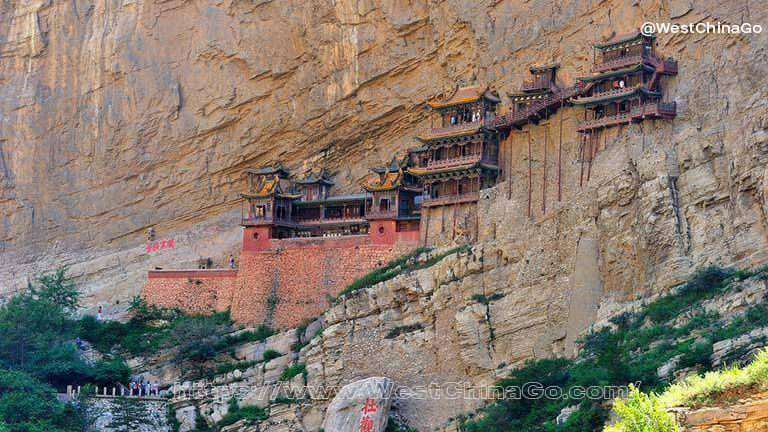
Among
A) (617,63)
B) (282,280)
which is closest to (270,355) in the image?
(282,280)

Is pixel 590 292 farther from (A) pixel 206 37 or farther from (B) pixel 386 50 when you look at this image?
(A) pixel 206 37

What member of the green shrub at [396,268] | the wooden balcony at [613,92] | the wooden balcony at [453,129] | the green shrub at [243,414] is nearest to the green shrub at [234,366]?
the green shrub at [243,414]

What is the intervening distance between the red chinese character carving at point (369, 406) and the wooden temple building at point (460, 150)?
7706mm

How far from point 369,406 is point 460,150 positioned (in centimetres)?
984

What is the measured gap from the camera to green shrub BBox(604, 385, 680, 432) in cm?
1454

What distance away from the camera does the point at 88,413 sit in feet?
125

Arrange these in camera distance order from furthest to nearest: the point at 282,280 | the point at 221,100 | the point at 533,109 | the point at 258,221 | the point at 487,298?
the point at 221,100 < the point at 258,221 < the point at 282,280 < the point at 533,109 < the point at 487,298

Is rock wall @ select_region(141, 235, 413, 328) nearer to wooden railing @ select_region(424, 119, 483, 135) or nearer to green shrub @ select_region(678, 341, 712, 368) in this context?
wooden railing @ select_region(424, 119, 483, 135)

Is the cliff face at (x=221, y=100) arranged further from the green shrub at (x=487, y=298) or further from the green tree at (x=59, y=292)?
the green tree at (x=59, y=292)

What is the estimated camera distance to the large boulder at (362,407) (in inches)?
1373

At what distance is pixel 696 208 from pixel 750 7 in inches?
247

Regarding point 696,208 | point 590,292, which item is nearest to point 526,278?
point 590,292

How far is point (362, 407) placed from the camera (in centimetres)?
3519

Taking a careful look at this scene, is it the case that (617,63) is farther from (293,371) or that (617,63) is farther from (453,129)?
(293,371)
